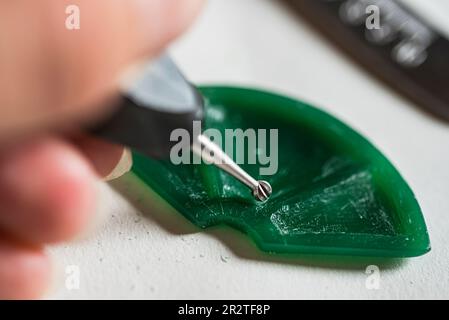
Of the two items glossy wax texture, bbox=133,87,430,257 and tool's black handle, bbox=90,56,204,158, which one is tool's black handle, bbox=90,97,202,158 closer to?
tool's black handle, bbox=90,56,204,158

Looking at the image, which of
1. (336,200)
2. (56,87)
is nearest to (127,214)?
(336,200)

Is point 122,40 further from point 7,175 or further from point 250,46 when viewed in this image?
point 250,46

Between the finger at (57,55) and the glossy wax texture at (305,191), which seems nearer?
the finger at (57,55)

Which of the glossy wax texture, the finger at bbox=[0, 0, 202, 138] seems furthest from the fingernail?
the finger at bbox=[0, 0, 202, 138]

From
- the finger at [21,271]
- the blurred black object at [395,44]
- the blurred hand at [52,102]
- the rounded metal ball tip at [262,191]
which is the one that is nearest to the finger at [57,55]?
the blurred hand at [52,102]

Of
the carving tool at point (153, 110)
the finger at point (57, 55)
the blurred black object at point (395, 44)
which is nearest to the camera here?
the finger at point (57, 55)

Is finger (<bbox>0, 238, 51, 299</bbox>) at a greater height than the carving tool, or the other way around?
the carving tool

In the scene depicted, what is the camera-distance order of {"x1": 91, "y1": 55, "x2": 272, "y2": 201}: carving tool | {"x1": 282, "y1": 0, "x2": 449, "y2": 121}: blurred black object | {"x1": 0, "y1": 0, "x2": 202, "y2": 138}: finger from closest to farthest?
{"x1": 0, "y1": 0, "x2": 202, "y2": 138}: finger
{"x1": 91, "y1": 55, "x2": 272, "y2": 201}: carving tool
{"x1": 282, "y1": 0, "x2": 449, "y2": 121}: blurred black object

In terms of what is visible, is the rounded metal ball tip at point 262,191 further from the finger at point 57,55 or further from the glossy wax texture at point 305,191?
the finger at point 57,55
